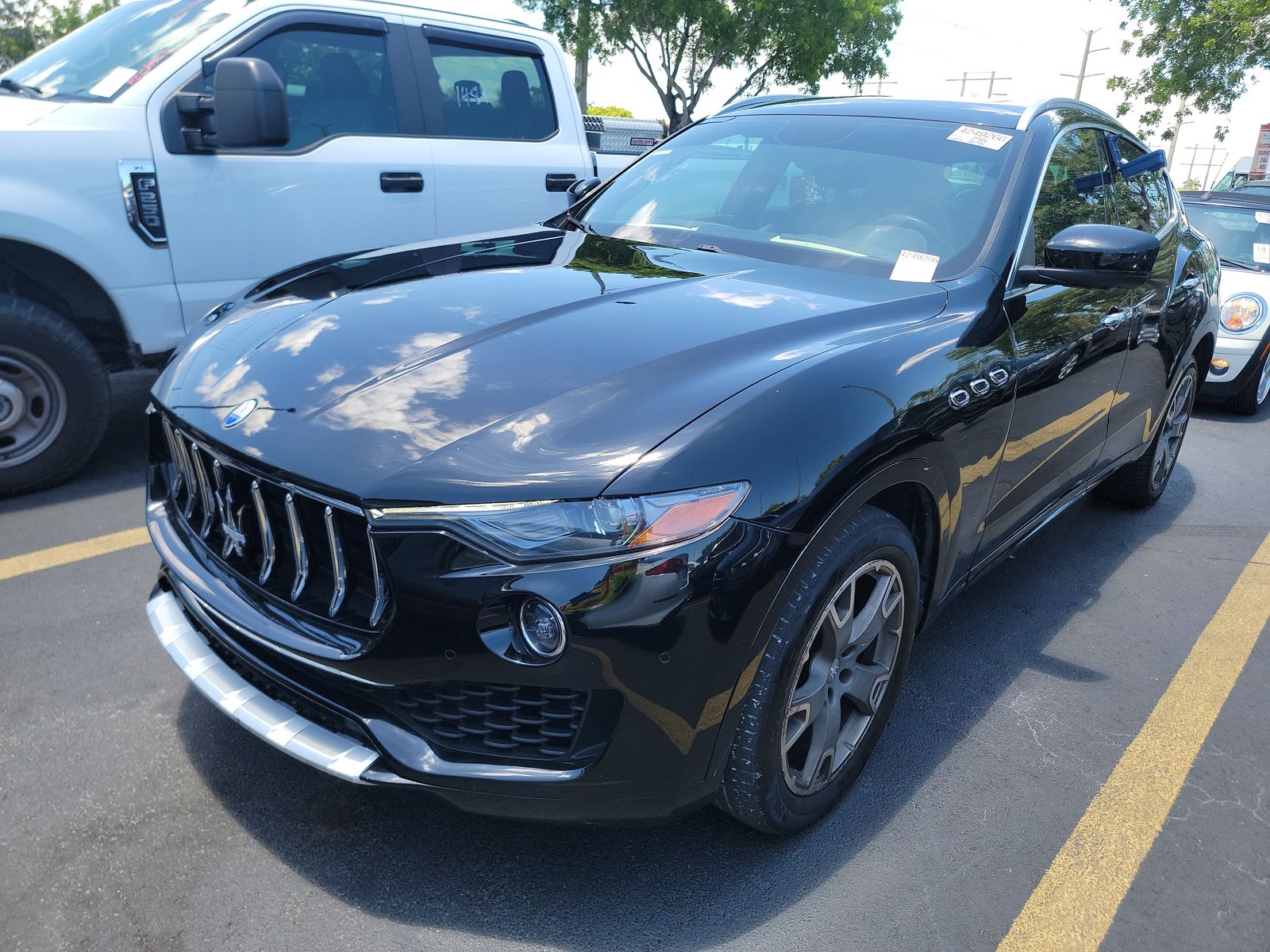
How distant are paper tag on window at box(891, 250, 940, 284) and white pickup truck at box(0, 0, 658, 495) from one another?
2.67 meters

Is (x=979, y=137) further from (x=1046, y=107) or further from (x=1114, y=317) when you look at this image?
(x=1114, y=317)

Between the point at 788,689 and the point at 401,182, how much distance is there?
373 cm

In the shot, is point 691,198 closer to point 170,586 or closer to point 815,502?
point 815,502

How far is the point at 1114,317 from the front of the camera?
332cm

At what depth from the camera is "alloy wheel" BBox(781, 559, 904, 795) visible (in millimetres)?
2150

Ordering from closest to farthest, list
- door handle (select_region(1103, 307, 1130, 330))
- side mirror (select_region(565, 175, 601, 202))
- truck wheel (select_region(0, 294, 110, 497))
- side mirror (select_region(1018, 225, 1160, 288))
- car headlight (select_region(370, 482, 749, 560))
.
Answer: car headlight (select_region(370, 482, 749, 560)) → side mirror (select_region(1018, 225, 1160, 288)) → door handle (select_region(1103, 307, 1130, 330)) → truck wheel (select_region(0, 294, 110, 497)) → side mirror (select_region(565, 175, 601, 202))

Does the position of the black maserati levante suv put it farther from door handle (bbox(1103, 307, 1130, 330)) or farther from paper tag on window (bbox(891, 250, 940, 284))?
door handle (bbox(1103, 307, 1130, 330))

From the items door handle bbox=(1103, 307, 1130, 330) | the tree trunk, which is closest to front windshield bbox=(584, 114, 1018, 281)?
door handle bbox=(1103, 307, 1130, 330)

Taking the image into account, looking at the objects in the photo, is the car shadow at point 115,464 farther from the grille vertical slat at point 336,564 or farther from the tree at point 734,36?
the tree at point 734,36

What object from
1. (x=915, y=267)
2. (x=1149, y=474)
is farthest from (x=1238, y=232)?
Result: (x=915, y=267)

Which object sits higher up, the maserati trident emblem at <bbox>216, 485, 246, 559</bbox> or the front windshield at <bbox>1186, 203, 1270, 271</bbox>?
the maserati trident emblem at <bbox>216, 485, 246, 559</bbox>

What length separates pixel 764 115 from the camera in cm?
367

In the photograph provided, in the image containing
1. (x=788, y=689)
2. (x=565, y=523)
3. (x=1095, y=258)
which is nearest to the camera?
(x=565, y=523)

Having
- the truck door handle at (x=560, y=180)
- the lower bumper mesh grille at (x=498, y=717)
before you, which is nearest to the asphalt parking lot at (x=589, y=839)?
the lower bumper mesh grille at (x=498, y=717)
